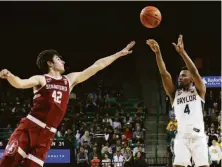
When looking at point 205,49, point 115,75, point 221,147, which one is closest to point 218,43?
point 205,49

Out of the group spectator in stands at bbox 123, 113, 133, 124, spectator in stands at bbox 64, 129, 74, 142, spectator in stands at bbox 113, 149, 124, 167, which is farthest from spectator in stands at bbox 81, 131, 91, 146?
spectator in stands at bbox 123, 113, 133, 124

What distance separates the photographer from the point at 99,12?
2264 cm

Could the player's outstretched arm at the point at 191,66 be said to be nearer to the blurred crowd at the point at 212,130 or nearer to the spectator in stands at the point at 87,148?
the blurred crowd at the point at 212,130

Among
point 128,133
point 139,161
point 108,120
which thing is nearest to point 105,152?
point 139,161

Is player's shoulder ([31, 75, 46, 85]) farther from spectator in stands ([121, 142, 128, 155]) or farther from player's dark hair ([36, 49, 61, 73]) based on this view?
spectator in stands ([121, 142, 128, 155])

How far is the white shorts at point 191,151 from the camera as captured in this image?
678cm

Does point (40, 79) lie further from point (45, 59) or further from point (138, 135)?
point (138, 135)

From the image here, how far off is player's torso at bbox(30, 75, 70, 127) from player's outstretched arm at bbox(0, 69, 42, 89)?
136 mm

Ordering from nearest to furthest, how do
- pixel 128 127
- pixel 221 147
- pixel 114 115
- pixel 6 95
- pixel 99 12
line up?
pixel 221 147
pixel 128 127
pixel 114 115
pixel 99 12
pixel 6 95

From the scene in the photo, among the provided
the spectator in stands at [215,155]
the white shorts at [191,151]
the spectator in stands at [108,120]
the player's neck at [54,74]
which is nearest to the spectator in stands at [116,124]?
the spectator in stands at [108,120]

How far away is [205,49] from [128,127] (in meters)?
9.47

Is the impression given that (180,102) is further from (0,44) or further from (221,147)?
(0,44)

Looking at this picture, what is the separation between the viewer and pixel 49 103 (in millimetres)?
5551

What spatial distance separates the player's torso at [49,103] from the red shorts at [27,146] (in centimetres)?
13
